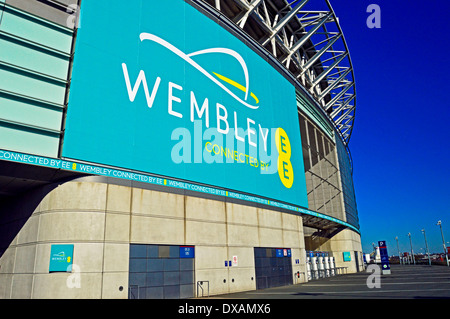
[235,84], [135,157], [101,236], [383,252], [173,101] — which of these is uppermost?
[235,84]

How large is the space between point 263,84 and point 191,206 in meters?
16.1

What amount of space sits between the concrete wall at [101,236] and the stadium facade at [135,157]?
0.07 meters

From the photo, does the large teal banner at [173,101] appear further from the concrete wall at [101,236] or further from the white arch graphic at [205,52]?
the concrete wall at [101,236]

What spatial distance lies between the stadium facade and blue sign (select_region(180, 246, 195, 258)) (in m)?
0.07

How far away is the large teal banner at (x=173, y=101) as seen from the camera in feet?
58.7

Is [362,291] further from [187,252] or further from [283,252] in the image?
[187,252]

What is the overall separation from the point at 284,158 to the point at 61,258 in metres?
22.9

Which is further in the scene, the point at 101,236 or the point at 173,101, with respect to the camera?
the point at 173,101

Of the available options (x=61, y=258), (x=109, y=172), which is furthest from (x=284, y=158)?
(x=61, y=258)

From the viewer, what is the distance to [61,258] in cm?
1544

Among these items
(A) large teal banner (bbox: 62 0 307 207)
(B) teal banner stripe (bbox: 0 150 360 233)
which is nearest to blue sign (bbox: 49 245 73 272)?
(B) teal banner stripe (bbox: 0 150 360 233)

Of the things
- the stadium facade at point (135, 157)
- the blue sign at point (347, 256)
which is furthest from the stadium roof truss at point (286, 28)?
the blue sign at point (347, 256)

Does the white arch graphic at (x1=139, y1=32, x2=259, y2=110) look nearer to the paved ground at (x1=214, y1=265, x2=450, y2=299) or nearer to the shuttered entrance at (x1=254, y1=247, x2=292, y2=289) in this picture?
the shuttered entrance at (x1=254, y1=247, x2=292, y2=289)

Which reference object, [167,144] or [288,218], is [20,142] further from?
[288,218]
